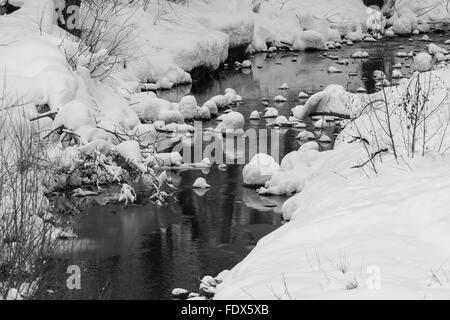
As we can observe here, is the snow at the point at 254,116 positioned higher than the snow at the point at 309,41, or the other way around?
the snow at the point at 309,41

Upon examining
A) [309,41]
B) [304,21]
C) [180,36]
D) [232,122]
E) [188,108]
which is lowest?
[232,122]

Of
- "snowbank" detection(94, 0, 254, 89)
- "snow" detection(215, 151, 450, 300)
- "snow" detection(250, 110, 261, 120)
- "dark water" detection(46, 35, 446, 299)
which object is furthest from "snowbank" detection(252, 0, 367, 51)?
"snow" detection(215, 151, 450, 300)

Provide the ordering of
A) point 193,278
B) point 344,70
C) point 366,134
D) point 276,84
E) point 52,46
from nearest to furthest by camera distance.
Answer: point 193,278
point 366,134
point 52,46
point 276,84
point 344,70

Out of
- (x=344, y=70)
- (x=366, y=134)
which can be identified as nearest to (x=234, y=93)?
(x=344, y=70)

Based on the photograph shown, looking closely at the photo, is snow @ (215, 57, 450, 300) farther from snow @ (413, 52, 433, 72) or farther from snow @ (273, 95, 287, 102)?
snow @ (413, 52, 433, 72)

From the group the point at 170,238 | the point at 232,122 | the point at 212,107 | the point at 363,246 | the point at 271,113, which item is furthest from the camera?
the point at 212,107

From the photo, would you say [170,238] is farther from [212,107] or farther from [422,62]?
[422,62]

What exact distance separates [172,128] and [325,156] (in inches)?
206

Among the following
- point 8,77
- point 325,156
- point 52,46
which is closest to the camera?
point 325,156

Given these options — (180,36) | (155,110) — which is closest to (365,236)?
(155,110)

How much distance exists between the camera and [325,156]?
14.2 m

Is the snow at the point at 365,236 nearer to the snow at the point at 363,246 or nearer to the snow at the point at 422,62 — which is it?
the snow at the point at 363,246

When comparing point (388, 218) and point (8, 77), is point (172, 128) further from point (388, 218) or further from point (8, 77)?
point (388, 218)

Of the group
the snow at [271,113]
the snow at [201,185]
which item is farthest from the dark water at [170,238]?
the snow at [271,113]
